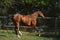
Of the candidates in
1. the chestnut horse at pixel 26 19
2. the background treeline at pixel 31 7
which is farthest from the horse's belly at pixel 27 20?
the background treeline at pixel 31 7

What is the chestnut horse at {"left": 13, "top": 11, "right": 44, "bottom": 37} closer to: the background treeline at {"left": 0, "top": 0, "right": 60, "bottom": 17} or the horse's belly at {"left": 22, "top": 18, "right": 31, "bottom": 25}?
the horse's belly at {"left": 22, "top": 18, "right": 31, "bottom": 25}

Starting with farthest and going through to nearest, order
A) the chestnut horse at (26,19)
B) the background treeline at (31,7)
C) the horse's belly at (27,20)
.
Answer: the background treeline at (31,7), the horse's belly at (27,20), the chestnut horse at (26,19)

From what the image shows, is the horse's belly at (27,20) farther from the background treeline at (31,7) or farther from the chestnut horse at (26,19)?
the background treeline at (31,7)

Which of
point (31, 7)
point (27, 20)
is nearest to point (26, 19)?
point (27, 20)

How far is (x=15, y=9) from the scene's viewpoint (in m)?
21.5

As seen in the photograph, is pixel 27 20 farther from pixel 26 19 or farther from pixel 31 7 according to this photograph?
pixel 31 7

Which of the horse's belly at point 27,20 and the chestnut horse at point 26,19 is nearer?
the chestnut horse at point 26,19

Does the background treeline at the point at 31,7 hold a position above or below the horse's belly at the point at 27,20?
above

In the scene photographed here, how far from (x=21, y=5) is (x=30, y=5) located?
87cm

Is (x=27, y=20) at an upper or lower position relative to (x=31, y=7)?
lower

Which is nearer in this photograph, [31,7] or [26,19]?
[26,19]

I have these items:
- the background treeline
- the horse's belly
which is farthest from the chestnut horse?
the background treeline

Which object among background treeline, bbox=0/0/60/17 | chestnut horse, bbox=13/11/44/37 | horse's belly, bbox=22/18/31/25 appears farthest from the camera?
background treeline, bbox=0/0/60/17

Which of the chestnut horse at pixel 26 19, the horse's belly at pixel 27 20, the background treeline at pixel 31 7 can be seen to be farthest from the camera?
the background treeline at pixel 31 7
